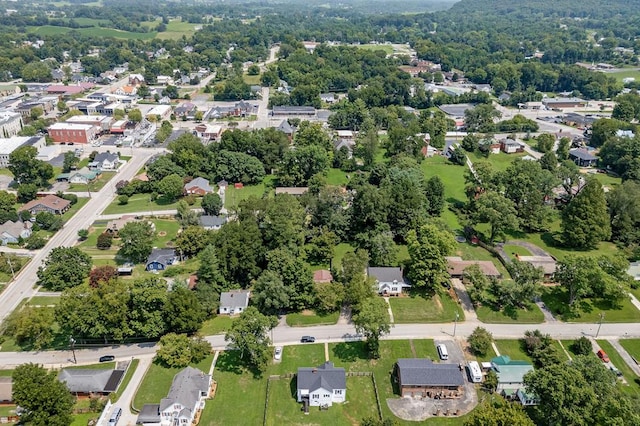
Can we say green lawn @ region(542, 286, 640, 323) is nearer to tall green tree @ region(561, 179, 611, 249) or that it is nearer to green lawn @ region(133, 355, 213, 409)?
tall green tree @ region(561, 179, 611, 249)

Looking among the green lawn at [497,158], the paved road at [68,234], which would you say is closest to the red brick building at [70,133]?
the paved road at [68,234]

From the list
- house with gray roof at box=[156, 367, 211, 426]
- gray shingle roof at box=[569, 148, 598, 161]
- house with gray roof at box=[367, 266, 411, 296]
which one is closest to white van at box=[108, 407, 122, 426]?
house with gray roof at box=[156, 367, 211, 426]

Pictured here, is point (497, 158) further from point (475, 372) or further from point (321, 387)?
point (321, 387)

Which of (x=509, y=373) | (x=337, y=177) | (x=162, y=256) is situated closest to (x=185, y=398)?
(x=162, y=256)

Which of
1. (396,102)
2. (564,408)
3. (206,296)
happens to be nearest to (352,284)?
(206,296)

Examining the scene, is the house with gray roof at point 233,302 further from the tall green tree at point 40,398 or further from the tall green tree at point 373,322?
the tall green tree at point 40,398

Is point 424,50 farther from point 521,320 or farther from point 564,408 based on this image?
point 564,408

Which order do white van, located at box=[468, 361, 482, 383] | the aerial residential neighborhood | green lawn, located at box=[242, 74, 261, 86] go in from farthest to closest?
green lawn, located at box=[242, 74, 261, 86] → white van, located at box=[468, 361, 482, 383] → the aerial residential neighborhood
